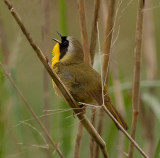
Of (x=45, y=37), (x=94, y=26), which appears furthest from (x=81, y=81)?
(x=45, y=37)

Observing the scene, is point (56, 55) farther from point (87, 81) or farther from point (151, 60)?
point (151, 60)

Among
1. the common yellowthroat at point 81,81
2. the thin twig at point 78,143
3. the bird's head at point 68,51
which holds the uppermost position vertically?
the bird's head at point 68,51

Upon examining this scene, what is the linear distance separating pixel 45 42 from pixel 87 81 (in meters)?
0.42

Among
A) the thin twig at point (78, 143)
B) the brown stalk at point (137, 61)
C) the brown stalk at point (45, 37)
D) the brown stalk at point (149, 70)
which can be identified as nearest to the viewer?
the brown stalk at point (137, 61)

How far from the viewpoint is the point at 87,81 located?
6.42 feet

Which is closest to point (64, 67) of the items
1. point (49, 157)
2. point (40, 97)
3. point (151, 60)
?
point (49, 157)

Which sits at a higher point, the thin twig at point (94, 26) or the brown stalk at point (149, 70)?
the thin twig at point (94, 26)

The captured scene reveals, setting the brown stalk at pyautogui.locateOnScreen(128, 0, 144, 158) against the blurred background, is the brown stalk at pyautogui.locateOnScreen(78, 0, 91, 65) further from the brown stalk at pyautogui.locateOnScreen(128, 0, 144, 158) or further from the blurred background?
the brown stalk at pyautogui.locateOnScreen(128, 0, 144, 158)

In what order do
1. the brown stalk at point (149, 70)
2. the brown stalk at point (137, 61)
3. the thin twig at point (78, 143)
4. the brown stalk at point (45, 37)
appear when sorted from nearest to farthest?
the brown stalk at point (137, 61)
the thin twig at point (78, 143)
the brown stalk at point (45, 37)
the brown stalk at point (149, 70)

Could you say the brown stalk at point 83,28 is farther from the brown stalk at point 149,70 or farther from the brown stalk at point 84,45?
the brown stalk at point 149,70

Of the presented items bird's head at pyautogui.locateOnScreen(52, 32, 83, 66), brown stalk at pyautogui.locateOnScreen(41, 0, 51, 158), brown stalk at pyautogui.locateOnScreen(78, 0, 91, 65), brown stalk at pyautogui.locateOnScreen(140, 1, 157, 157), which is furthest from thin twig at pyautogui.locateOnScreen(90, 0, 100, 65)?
brown stalk at pyautogui.locateOnScreen(140, 1, 157, 157)

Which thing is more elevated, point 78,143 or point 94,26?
point 94,26

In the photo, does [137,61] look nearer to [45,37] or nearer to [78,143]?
[78,143]

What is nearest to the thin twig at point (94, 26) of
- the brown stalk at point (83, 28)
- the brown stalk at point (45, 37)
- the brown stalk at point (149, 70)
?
the brown stalk at point (83, 28)
